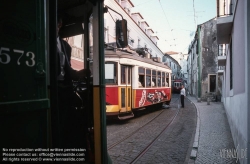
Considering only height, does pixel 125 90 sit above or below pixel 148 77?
below

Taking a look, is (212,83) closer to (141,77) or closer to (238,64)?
(141,77)

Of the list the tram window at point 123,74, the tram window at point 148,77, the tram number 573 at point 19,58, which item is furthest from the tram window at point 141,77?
the tram number 573 at point 19,58

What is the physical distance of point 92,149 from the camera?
2.88m

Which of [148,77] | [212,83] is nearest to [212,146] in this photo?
[148,77]

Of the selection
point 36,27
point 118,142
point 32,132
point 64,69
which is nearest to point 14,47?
point 36,27

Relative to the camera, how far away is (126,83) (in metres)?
9.30

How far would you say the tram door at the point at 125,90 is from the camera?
29.2ft

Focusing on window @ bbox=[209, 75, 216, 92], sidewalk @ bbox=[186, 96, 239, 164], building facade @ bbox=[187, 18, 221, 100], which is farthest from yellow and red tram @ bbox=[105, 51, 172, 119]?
window @ bbox=[209, 75, 216, 92]

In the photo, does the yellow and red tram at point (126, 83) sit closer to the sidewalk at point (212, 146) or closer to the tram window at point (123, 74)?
the tram window at point (123, 74)

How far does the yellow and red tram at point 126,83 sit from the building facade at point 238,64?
3916mm

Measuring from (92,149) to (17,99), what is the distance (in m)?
1.73

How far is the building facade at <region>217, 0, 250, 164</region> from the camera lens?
3.37 m

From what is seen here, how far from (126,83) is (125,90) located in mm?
362

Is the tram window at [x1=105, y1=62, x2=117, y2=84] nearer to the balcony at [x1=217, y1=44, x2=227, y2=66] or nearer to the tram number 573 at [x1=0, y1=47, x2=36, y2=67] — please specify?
the tram number 573 at [x1=0, y1=47, x2=36, y2=67]
